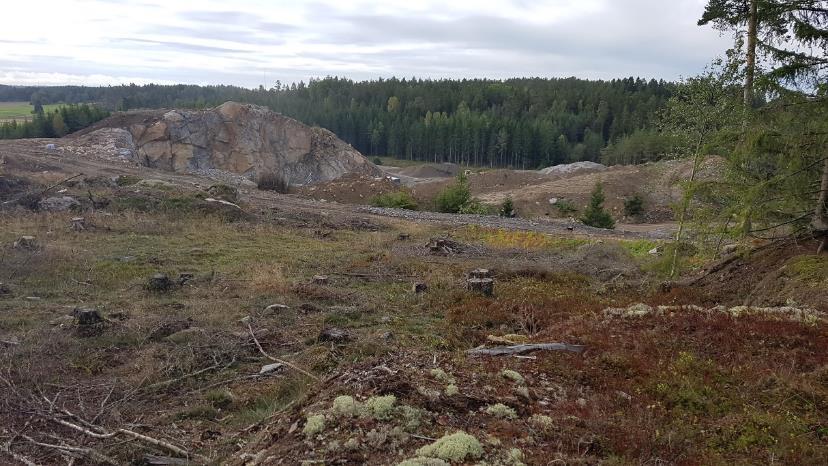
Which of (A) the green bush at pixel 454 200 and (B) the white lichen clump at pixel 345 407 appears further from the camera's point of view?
(A) the green bush at pixel 454 200

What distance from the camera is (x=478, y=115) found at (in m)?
104

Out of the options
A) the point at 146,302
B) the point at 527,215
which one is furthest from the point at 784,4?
the point at 527,215

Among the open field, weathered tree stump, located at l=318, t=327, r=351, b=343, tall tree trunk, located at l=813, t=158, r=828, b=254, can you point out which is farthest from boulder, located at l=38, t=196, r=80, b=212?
tall tree trunk, located at l=813, t=158, r=828, b=254

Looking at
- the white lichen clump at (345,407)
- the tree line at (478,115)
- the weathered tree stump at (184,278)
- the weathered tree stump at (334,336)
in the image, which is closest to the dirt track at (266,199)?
the weathered tree stump at (184,278)

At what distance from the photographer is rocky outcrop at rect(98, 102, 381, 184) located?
51438 mm

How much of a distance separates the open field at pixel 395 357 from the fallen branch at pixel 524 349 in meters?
0.18

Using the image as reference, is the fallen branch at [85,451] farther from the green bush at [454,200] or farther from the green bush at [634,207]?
the green bush at [634,207]

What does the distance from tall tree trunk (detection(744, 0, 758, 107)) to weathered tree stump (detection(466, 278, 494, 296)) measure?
6.69 m

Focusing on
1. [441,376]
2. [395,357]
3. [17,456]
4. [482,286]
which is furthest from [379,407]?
[482,286]

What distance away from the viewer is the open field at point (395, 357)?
5.18 m

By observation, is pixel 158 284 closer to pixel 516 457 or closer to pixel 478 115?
pixel 516 457

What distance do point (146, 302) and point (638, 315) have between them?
33.0 feet

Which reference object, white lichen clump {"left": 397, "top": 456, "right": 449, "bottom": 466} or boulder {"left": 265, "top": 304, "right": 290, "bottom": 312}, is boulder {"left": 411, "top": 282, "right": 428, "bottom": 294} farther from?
white lichen clump {"left": 397, "top": 456, "right": 449, "bottom": 466}

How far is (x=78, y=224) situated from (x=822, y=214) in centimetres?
2204
